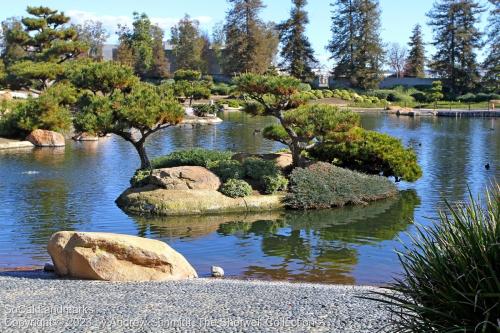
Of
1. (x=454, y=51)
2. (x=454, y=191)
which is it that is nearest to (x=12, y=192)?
(x=454, y=191)

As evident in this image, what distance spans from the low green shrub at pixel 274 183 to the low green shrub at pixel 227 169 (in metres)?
0.69

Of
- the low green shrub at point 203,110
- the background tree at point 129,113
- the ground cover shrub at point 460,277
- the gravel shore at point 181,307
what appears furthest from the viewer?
the low green shrub at point 203,110

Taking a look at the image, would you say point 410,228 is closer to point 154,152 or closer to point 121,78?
point 121,78

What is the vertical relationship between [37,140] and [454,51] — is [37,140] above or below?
below

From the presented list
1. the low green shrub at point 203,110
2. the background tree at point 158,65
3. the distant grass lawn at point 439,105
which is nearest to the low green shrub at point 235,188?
the low green shrub at point 203,110

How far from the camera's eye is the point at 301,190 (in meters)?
16.8

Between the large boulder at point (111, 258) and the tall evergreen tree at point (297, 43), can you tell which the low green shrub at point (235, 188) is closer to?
the large boulder at point (111, 258)

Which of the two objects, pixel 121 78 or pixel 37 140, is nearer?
pixel 121 78

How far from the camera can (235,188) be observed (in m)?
16.4

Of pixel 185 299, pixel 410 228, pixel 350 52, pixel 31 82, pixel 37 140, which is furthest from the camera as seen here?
pixel 350 52

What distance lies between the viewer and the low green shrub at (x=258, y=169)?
17141mm

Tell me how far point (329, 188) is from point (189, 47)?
237ft

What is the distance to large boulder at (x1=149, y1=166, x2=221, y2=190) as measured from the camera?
1614cm

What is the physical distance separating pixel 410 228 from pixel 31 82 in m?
43.0
